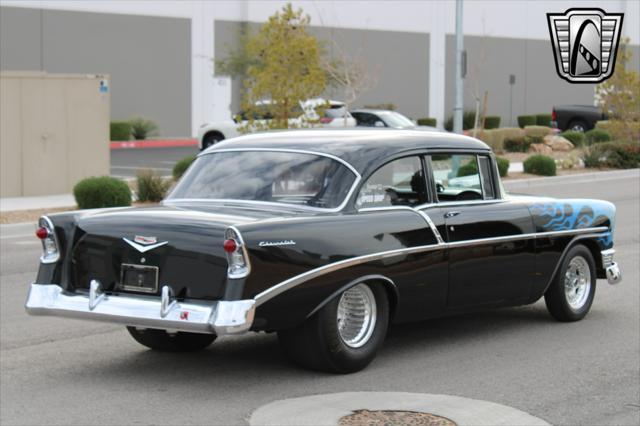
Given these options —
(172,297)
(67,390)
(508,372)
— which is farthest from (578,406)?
(67,390)

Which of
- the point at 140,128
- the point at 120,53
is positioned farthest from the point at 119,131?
the point at 120,53

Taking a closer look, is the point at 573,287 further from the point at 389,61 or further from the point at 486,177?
the point at 389,61

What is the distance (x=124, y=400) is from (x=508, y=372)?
2.64 meters

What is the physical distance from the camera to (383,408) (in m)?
7.09

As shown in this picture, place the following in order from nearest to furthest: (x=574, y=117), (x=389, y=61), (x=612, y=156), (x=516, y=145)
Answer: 1. (x=612, y=156)
2. (x=516, y=145)
3. (x=574, y=117)
4. (x=389, y=61)

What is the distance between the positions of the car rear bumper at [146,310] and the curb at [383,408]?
58 centimetres

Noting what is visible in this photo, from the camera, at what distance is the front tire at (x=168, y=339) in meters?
8.66

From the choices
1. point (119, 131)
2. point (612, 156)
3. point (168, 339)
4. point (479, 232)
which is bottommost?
point (168, 339)

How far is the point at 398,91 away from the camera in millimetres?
53844

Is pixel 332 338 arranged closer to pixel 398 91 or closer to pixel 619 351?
pixel 619 351

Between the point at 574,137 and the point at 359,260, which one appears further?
the point at 574,137

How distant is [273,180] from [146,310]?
155 centimetres

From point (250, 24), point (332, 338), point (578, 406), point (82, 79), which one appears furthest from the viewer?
point (250, 24)

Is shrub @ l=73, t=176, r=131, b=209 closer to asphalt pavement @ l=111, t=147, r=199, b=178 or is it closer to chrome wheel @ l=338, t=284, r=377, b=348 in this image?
asphalt pavement @ l=111, t=147, r=199, b=178
